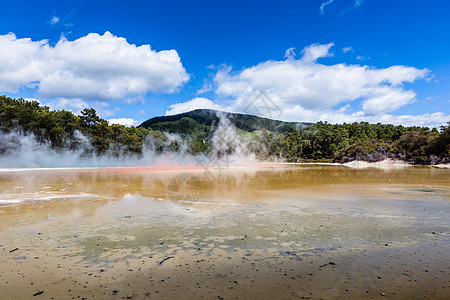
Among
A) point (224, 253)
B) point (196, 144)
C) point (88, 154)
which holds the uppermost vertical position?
point (196, 144)

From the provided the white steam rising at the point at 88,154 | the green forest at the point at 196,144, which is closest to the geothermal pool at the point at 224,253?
the white steam rising at the point at 88,154

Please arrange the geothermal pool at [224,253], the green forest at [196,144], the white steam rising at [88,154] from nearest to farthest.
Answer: the geothermal pool at [224,253] < the white steam rising at [88,154] < the green forest at [196,144]

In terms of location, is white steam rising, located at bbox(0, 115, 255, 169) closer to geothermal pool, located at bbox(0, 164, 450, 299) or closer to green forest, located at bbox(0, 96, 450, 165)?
green forest, located at bbox(0, 96, 450, 165)

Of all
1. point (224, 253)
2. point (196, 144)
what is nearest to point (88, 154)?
point (196, 144)

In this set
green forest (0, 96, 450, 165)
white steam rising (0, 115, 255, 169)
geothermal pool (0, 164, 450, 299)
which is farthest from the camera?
green forest (0, 96, 450, 165)

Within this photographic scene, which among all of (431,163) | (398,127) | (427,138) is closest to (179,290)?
(431,163)

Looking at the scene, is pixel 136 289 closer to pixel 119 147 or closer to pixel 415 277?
pixel 415 277

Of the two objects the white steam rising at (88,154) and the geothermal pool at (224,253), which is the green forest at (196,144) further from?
the geothermal pool at (224,253)

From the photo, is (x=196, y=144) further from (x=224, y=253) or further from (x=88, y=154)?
(x=224, y=253)

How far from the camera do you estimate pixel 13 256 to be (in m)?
5.65

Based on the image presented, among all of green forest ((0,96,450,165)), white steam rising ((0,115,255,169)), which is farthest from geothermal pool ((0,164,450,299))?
green forest ((0,96,450,165))

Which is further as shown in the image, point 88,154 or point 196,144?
point 196,144

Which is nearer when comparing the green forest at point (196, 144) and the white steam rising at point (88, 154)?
the white steam rising at point (88, 154)

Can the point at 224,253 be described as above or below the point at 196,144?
below
